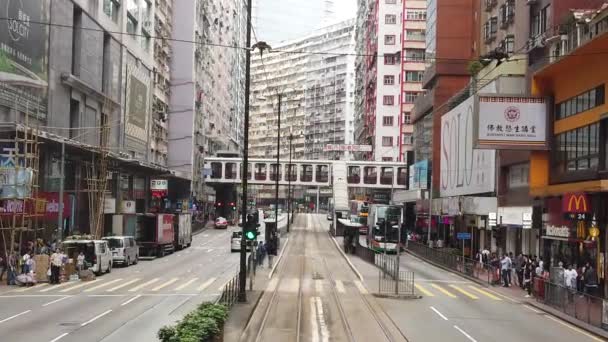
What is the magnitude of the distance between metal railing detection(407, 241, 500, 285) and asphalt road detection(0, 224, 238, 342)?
13.1 meters

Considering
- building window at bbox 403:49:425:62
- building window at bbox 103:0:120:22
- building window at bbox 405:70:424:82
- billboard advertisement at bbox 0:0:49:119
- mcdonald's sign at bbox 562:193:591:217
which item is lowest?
mcdonald's sign at bbox 562:193:591:217

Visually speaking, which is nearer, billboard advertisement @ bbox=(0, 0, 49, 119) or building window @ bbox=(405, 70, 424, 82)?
billboard advertisement @ bbox=(0, 0, 49, 119)

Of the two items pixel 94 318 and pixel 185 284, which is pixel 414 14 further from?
pixel 94 318

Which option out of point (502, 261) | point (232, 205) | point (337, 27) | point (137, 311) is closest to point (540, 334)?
point (137, 311)

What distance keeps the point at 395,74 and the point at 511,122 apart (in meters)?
79.1

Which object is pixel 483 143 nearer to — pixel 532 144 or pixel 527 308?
pixel 532 144

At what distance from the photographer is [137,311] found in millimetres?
23859

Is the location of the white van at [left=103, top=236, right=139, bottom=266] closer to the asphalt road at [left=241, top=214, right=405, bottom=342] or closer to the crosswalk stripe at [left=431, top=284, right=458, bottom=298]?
the asphalt road at [left=241, top=214, right=405, bottom=342]

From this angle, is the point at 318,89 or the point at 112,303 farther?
the point at 318,89

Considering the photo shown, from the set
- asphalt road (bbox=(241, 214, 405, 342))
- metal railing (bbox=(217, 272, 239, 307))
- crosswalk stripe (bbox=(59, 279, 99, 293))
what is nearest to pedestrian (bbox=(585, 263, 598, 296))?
asphalt road (bbox=(241, 214, 405, 342))

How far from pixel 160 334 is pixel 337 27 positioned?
184 metres

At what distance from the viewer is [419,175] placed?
8000cm

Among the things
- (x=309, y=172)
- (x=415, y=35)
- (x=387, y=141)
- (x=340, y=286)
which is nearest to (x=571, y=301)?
(x=340, y=286)

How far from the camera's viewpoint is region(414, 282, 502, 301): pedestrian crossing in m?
31.9
